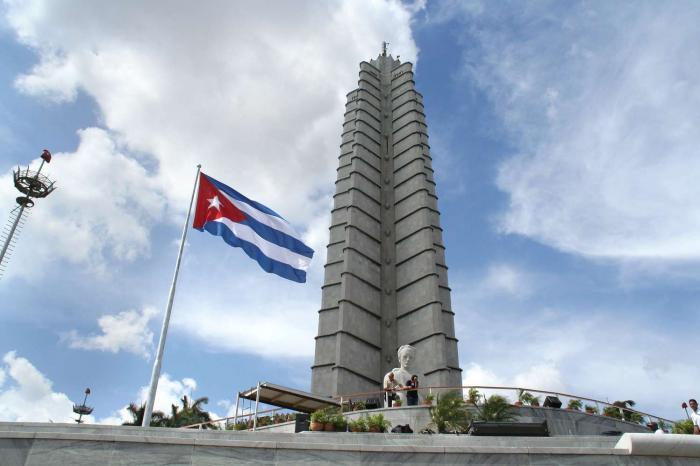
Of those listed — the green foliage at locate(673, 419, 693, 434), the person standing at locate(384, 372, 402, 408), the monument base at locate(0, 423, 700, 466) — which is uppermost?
the person standing at locate(384, 372, 402, 408)

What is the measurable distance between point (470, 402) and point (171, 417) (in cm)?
3276

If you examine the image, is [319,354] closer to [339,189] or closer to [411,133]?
[339,189]

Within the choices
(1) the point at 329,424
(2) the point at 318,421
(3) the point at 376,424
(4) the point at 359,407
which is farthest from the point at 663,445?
(4) the point at 359,407

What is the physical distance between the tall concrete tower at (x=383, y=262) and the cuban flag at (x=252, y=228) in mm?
13205

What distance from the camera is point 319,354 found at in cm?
3438

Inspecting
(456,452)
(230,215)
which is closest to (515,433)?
(456,452)

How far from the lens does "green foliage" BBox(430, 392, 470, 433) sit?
642 inches

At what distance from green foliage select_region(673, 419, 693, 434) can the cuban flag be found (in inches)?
514

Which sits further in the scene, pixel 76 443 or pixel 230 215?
pixel 230 215

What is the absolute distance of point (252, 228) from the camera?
1933 cm

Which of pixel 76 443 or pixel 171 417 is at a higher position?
pixel 171 417

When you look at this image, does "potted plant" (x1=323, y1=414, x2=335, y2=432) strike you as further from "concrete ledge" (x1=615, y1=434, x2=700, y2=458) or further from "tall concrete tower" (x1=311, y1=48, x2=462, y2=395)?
"tall concrete tower" (x1=311, y1=48, x2=462, y2=395)

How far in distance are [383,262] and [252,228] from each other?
844 inches

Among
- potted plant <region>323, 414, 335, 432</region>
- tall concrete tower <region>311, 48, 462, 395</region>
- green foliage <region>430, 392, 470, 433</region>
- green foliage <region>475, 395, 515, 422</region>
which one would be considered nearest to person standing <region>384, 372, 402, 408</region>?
green foliage <region>475, 395, 515, 422</region>
